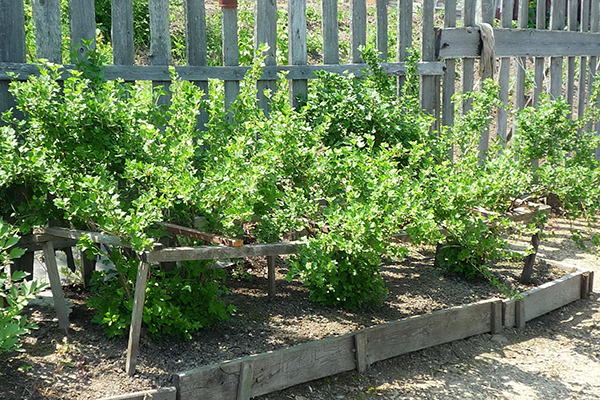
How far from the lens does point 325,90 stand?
5.12m

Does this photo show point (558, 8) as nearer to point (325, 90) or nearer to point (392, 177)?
point (325, 90)

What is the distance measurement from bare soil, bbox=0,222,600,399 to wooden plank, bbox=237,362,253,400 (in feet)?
0.57

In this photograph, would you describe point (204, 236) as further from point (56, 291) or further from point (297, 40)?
point (297, 40)

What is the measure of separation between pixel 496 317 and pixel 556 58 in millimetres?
4469

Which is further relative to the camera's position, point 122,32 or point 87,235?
point 122,32

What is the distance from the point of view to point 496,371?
14.2ft

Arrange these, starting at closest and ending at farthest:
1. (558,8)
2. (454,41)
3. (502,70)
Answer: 1. (454,41)
2. (502,70)
3. (558,8)

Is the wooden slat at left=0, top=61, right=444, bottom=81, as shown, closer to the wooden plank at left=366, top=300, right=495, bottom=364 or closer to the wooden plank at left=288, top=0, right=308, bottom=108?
the wooden plank at left=288, top=0, right=308, bottom=108

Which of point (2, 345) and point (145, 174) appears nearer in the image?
point (2, 345)

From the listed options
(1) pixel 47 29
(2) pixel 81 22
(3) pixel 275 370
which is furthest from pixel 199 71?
(3) pixel 275 370

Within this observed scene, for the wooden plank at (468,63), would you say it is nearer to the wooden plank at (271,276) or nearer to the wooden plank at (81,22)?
the wooden plank at (271,276)

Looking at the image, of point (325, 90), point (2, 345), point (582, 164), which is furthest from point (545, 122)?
point (2, 345)

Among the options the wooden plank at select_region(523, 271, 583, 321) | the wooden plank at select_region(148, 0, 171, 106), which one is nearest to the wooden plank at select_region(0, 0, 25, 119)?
the wooden plank at select_region(148, 0, 171, 106)

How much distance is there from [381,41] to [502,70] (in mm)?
2053
